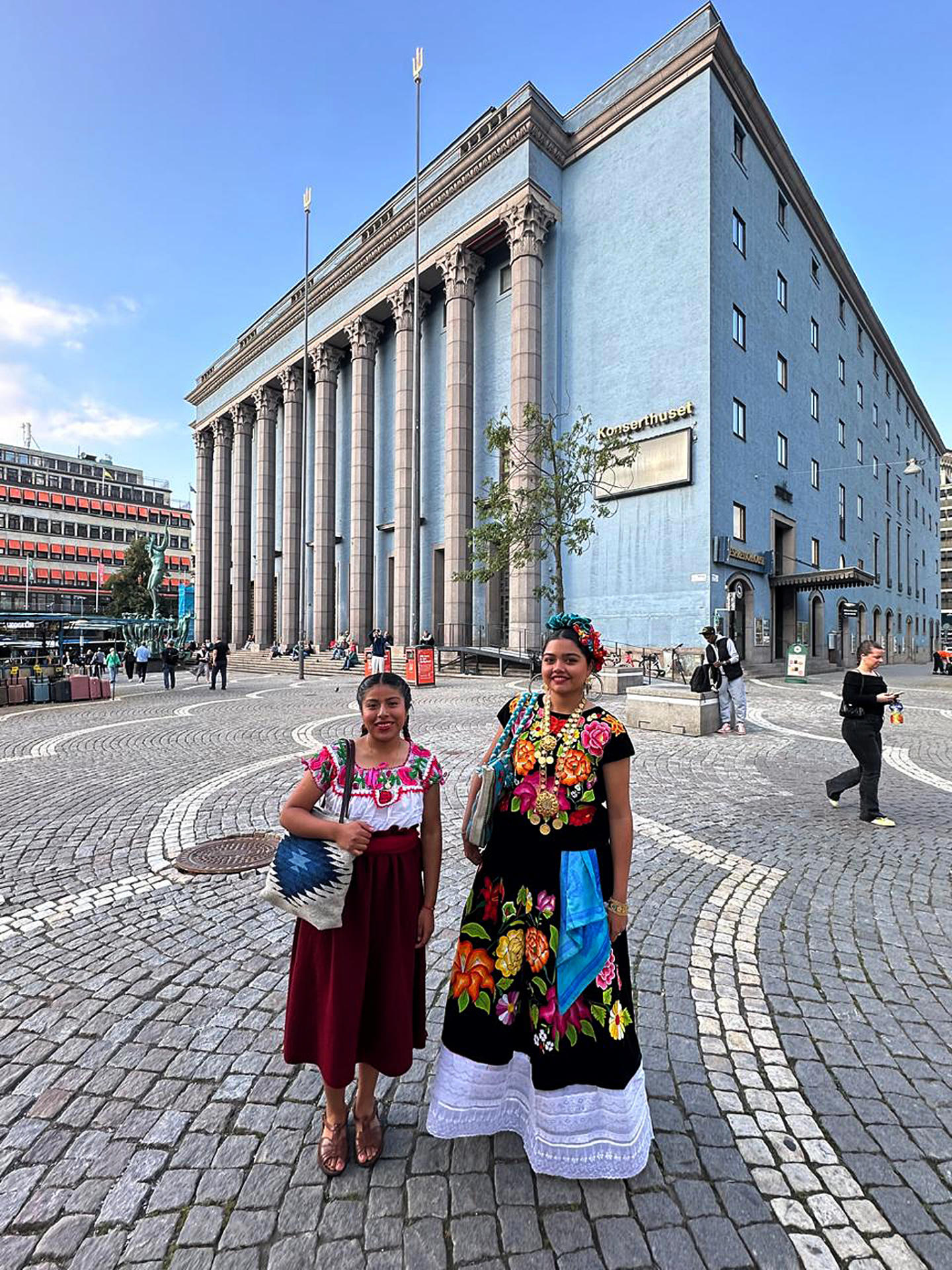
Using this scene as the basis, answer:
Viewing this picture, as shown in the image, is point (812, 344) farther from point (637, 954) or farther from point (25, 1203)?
point (25, 1203)

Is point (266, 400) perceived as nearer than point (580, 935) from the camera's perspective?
No

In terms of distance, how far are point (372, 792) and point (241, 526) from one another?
5344 cm

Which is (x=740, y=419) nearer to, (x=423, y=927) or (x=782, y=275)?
(x=782, y=275)

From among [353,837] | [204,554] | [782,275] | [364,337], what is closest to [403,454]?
[364,337]

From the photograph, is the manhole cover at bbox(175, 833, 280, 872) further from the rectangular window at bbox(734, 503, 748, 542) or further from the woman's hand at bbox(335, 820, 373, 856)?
the rectangular window at bbox(734, 503, 748, 542)

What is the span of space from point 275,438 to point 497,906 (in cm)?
5216

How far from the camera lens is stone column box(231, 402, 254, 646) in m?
51.2

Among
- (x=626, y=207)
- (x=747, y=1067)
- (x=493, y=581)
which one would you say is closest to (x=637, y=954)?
(x=747, y=1067)

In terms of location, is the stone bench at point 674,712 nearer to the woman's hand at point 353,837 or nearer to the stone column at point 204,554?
the woman's hand at point 353,837

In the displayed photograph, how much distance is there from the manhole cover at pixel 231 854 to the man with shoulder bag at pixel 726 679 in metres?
8.50

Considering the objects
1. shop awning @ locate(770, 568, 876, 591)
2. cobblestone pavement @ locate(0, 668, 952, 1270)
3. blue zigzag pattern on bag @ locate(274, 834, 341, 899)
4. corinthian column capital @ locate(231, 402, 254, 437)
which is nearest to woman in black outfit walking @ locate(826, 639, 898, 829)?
cobblestone pavement @ locate(0, 668, 952, 1270)

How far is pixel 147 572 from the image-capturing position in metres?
65.5

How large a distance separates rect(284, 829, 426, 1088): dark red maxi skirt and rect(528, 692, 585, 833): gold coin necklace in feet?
1.45

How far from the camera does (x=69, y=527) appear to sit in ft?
279
